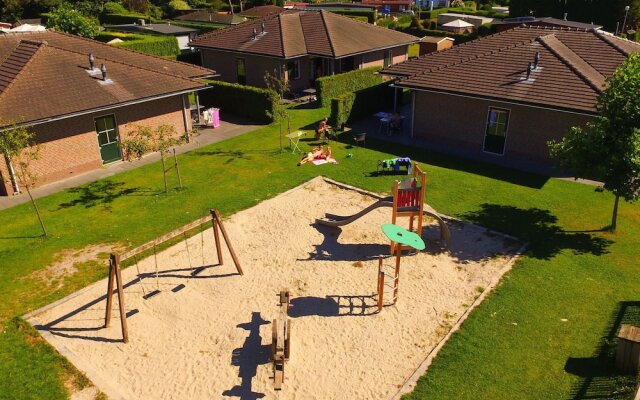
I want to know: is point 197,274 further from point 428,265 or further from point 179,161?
point 179,161

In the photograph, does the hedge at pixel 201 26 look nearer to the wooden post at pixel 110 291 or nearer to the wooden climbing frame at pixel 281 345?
the wooden post at pixel 110 291

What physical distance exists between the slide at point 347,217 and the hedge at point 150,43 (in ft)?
108

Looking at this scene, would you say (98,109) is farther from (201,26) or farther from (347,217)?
(201,26)

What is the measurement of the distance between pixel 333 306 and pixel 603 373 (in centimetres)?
642

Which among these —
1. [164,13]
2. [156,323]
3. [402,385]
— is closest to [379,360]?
[402,385]

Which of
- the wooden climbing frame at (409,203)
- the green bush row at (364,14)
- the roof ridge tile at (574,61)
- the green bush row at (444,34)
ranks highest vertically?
the roof ridge tile at (574,61)

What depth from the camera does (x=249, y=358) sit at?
1148cm

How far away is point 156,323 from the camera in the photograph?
41.5ft

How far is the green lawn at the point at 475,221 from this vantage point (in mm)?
10891

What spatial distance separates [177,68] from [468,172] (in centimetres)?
1651

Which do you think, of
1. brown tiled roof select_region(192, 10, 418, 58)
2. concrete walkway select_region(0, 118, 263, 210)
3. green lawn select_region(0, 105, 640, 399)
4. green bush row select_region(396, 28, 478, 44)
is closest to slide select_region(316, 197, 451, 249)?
green lawn select_region(0, 105, 640, 399)

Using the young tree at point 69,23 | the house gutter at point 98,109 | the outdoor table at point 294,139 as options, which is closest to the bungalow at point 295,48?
the outdoor table at point 294,139

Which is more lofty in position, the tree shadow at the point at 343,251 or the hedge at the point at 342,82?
the hedge at the point at 342,82

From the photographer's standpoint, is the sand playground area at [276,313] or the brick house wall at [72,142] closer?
the sand playground area at [276,313]
